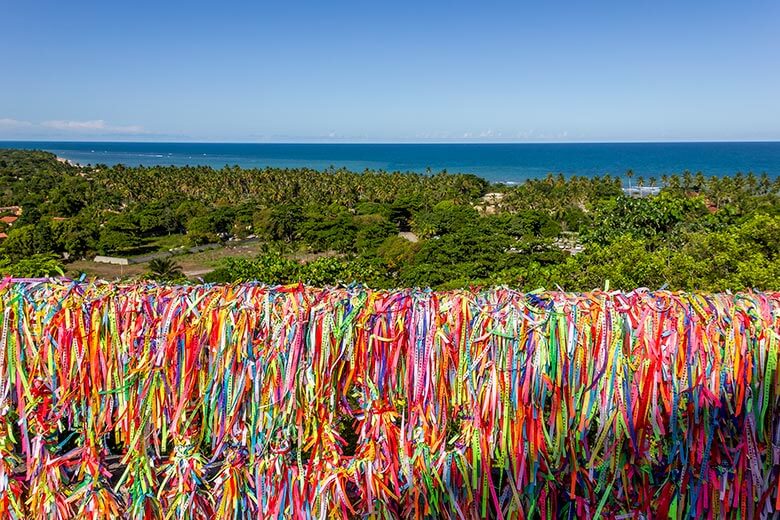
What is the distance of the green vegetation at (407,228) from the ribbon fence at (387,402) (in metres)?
0.88

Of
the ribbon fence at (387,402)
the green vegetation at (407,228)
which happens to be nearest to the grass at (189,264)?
the green vegetation at (407,228)

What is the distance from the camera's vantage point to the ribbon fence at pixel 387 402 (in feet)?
8.14

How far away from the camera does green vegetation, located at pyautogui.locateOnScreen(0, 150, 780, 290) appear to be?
13.2 m

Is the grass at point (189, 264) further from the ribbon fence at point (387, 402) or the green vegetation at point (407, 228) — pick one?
the ribbon fence at point (387, 402)

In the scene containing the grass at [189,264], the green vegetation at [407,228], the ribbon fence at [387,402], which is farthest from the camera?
the grass at [189,264]

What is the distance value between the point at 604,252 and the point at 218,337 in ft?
42.1

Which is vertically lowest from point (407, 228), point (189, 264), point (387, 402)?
point (189, 264)

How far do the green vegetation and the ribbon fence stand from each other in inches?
34.6

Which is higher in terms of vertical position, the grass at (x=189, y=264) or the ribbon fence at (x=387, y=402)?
the ribbon fence at (x=387, y=402)

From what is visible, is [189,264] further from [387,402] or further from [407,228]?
[387,402]

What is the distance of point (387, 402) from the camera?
2629mm

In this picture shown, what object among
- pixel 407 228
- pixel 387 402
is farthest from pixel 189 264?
pixel 387 402

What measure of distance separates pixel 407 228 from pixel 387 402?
49.6 metres

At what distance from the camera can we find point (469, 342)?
8.32 feet
